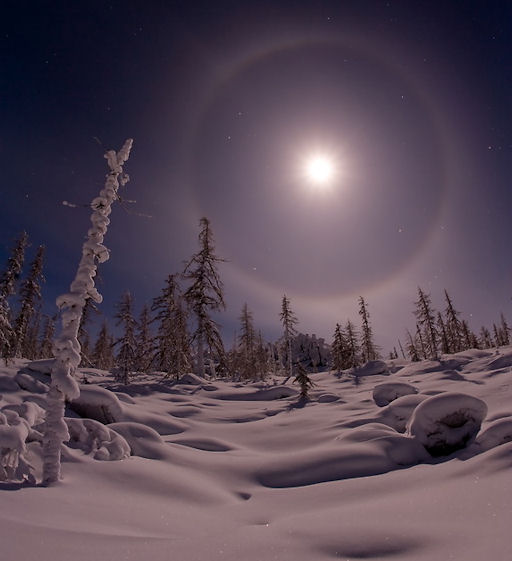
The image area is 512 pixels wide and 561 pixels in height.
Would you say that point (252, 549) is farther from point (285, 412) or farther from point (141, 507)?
point (285, 412)

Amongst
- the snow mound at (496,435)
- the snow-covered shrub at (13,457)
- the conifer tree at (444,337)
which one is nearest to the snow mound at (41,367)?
the snow-covered shrub at (13,457)

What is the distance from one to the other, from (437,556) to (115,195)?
5700 millimetres

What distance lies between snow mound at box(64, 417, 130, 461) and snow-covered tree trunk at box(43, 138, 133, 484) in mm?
1016

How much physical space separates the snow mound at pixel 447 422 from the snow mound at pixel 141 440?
4.90 m

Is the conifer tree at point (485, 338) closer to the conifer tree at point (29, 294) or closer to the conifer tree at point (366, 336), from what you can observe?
the conifer tree at point (366, 336)

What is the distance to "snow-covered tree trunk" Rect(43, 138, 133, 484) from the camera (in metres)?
3.93

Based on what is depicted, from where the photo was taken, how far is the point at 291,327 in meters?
37.6

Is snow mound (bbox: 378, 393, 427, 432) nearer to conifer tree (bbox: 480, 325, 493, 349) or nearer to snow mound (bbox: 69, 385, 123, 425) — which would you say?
snow mound (bbox: 69, 385, 123, 425)

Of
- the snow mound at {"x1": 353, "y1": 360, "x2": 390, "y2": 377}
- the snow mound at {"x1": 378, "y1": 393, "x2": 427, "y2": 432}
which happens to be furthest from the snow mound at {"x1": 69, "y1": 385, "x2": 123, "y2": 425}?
the snow mound at {"x1": 353, "y1": 360, "x2": 390, "y2": 377}

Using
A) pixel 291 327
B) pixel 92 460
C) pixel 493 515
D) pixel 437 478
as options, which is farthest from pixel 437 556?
pixel 291 327

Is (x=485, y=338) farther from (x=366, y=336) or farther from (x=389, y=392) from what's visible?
(x=389, y=392)

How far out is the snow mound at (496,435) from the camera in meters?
5.06

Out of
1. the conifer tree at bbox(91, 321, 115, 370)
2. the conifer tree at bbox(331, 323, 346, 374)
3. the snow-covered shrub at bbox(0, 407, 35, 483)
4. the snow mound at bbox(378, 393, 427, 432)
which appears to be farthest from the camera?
the conifer tree at bbox(91, 321, 115, 370)

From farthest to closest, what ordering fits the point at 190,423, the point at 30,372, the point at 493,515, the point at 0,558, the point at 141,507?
1. the point at 30,372
2. the point at 190,423
3. the point at 141,507
4. the point at 493,515
5. the point at 0,558
